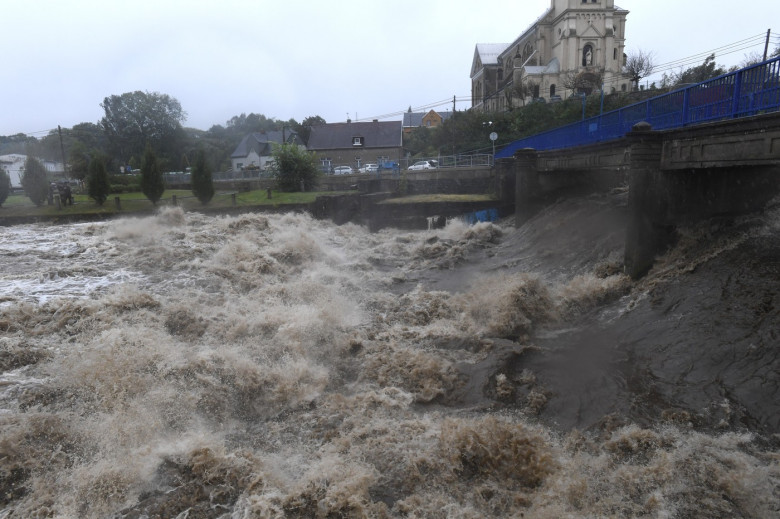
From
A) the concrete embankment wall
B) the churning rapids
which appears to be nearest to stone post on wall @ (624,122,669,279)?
the concrete embankment wall

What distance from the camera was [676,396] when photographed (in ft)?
22.0

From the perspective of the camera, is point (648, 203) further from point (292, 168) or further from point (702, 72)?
point (702, 72)

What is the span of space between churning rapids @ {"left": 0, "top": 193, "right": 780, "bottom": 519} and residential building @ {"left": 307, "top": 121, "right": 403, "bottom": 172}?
4504cm

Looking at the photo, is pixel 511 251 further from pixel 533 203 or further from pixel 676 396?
pixel 676 396

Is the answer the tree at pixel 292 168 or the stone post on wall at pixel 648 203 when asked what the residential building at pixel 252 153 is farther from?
the stone post on wall at pixel 648 203

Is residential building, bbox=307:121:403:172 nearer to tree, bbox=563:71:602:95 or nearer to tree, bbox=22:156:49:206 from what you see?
tree, bbox=563:71:602:95

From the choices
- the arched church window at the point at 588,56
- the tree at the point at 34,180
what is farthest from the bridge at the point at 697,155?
the arched church window at the point at 588,56

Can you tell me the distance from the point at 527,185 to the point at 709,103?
11.8 meters

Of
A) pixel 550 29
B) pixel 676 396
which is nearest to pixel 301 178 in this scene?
pixel 676 396

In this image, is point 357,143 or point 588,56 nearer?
point 588,56

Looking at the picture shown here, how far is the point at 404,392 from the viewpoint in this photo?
764 cm

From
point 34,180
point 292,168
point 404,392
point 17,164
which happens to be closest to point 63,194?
point 34,180

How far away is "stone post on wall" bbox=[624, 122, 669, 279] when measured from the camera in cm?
1111

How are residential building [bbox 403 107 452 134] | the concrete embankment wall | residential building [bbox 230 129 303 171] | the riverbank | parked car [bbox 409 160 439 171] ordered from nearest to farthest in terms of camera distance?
the concrete embankment wall < the riverbank < parked car [bbox 409 160 439 171] < residential building [bbox 230 129 303 171] < residential building [bbox 403 107 452 134]
